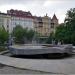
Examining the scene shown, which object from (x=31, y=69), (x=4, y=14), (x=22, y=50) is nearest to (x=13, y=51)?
(x=22, y=50)

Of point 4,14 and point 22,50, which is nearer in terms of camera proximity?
point 22,50

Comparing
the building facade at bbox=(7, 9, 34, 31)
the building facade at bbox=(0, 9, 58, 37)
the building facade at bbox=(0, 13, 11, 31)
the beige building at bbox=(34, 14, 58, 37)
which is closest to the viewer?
the building facade at bbox=(0, 13, 11, 31)

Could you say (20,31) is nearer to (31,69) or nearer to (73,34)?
(73,34)

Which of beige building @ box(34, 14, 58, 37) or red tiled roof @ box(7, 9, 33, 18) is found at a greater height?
red tiled roof @ box(7, 9, 33, 18)

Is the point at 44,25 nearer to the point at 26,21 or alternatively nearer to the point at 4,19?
the point at 26,21

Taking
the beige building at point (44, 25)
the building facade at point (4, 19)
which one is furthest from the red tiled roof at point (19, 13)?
the beige building at point (44, 25)

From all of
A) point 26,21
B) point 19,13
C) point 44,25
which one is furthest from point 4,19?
point 44,25

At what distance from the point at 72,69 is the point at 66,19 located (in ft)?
105

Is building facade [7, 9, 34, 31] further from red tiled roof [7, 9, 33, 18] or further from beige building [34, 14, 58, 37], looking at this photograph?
beige building [34, 14, 58, 37]

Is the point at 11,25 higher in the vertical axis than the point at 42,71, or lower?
higher

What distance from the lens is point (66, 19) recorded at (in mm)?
45469

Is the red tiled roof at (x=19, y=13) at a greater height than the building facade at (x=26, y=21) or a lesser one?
greater

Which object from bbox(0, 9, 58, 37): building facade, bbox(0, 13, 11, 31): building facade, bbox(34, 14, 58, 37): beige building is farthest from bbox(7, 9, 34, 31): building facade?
bbox(34, 14, 58, 37): beige building

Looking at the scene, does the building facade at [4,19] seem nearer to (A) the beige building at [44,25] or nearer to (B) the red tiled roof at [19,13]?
(B) the red tiled roof at [19,13]
